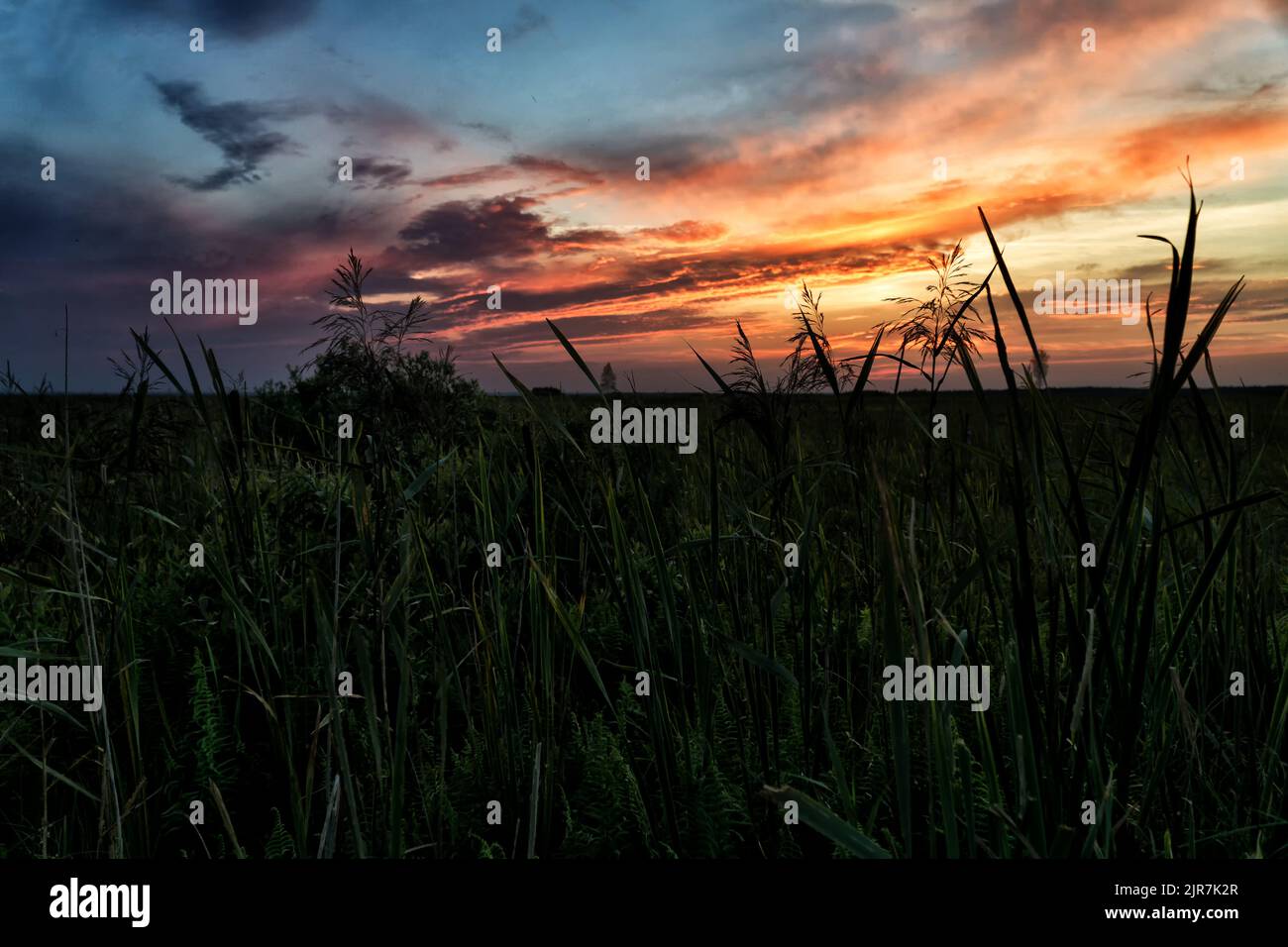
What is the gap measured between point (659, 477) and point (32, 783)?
1.92m

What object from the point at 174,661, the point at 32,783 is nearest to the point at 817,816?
the point at 32,783


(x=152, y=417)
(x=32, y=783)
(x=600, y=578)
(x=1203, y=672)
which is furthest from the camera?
(x=600, y=578)

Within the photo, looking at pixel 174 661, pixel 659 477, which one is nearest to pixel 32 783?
pixel 174 661

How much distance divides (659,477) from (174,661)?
161 centimetres

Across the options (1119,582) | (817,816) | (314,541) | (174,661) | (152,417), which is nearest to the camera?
(817,816)

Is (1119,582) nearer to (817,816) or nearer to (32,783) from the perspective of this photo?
(817,816)

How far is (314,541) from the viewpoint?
9.20 feet

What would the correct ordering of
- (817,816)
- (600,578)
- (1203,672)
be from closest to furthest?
(817,816) < (1203,672) < (600,578)

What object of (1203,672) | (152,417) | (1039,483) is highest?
(152,417)
